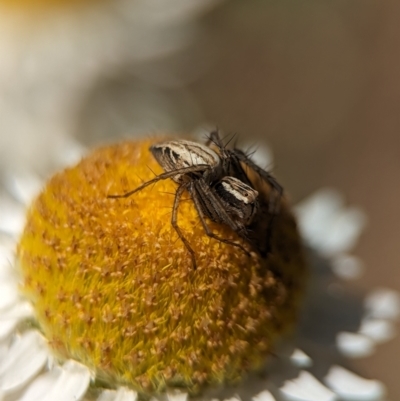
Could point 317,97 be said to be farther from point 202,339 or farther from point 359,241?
point 202,339

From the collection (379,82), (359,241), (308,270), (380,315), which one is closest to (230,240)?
(308,270)

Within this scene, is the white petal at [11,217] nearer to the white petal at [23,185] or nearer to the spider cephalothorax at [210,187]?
the white petal at [23,185]

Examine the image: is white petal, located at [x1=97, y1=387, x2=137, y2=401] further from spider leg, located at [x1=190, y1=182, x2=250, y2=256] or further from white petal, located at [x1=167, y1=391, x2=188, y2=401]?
spider leg, located at [x1=190, y1=182, x2=250, y2=256]

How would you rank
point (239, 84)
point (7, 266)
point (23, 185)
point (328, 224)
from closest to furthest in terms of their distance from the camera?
point (7, 266), point (23, 185), point (328, 224), point (239, 84)

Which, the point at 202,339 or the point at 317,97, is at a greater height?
the point at 317,97

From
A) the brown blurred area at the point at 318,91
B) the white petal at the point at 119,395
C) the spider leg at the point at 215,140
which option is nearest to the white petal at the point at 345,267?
the spider leg at the point at 215,140

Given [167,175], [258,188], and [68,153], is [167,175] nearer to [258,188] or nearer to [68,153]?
[258,188]

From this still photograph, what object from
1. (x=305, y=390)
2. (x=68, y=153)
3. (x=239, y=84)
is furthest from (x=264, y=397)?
(x=239, y=84)
